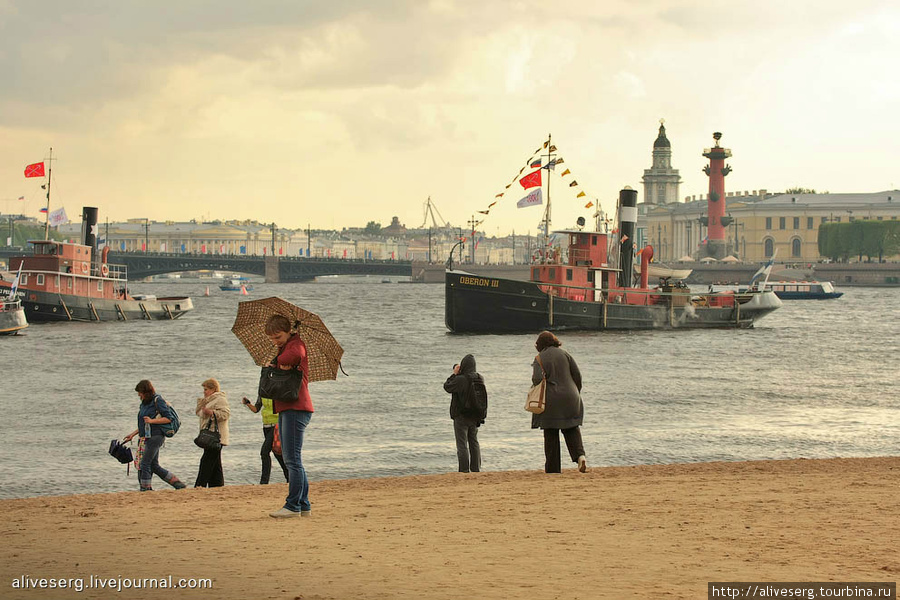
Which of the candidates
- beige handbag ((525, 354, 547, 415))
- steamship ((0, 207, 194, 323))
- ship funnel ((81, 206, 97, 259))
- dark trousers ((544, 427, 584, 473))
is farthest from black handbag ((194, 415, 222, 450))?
ship funnel ((81, 206, 97, 259))

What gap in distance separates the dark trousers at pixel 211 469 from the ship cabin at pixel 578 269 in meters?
37.3

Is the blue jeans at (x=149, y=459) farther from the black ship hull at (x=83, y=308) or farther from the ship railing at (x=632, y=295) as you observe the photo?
the black ship hull at (x=83, y=308)

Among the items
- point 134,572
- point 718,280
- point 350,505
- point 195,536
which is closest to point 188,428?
point 350,505

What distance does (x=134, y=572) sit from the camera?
7379mm

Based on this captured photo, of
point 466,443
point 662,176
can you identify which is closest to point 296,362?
point 466,443

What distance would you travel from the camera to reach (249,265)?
130 metres

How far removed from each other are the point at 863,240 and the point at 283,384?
14277 cm

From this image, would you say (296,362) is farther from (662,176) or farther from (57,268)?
(662,176)

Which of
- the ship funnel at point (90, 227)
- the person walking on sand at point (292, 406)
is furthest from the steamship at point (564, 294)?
the person walking on sand at point (292, 406)

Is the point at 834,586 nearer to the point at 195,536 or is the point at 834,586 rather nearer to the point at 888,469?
the point at 195,536

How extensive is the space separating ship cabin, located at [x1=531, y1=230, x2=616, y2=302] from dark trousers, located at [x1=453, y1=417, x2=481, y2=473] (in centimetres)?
3547

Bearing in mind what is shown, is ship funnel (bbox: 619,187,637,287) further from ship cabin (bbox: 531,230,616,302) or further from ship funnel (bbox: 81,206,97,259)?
ship funnel (bbox: 81,206,97,259)

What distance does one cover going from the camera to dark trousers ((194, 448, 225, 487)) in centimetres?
1265

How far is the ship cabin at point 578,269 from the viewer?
49812mm
